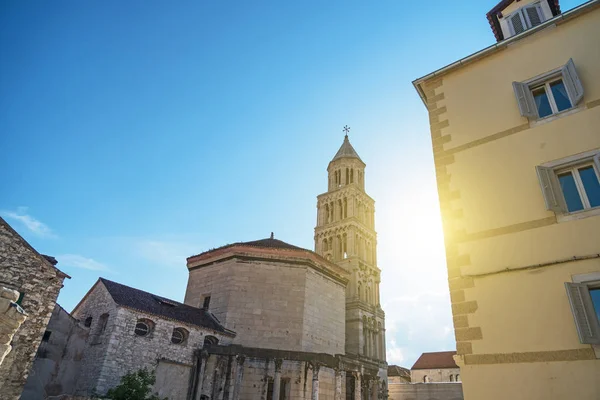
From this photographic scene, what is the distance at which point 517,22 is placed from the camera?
13.2 metres

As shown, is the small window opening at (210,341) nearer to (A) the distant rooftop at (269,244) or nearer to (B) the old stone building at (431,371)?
(A) the distant rooftop at (269,244)

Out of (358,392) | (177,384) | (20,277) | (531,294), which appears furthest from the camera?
(358,392)

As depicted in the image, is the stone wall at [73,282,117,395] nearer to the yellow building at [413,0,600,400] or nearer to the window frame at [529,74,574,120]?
the yellow building at [413,0,600,400]

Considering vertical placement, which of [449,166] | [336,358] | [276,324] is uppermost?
[449,166]

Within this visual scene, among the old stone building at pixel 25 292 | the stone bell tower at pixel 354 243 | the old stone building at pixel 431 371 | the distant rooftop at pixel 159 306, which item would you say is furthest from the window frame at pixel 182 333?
the old stone building at pixel 431 371

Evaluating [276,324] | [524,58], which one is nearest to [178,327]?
[276,324]

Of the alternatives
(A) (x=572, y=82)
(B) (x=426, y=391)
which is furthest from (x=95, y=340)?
(B) (x=426, y=391)

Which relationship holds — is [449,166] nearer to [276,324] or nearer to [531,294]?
[531,294]

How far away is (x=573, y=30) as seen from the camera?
34.9 ft

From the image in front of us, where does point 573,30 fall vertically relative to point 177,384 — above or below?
→ above

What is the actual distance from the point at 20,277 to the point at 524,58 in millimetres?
20939

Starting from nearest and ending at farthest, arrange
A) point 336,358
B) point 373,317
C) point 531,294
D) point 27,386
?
point 531,294 → point 27,386 → point 336,358 → point 373,317

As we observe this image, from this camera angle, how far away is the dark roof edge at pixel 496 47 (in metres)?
10.6

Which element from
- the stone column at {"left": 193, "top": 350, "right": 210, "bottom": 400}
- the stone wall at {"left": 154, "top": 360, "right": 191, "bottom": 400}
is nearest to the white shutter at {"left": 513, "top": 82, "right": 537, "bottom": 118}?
the stone column at {"left": 193, "top": 350, "right": 210, "bottom": 400}
